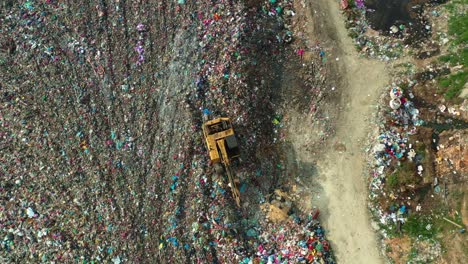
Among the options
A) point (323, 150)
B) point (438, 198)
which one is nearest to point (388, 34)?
point (323, 150)

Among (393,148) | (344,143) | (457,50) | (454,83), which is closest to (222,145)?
(344,143)

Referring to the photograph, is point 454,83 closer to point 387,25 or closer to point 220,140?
point 387,25

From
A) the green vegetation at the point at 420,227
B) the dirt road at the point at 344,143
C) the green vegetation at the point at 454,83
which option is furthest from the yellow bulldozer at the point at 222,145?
the green vegetation at the point at 454,83

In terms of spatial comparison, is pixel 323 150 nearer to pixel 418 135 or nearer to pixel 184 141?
pixel 418 135

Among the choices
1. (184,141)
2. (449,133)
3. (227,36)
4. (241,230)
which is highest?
(227,36)

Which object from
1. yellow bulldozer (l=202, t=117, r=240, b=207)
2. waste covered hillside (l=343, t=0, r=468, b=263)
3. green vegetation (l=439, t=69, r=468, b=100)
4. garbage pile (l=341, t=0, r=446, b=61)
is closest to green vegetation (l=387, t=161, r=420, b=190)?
waste covered hillside (l=343, t=0, r=468, b=263)

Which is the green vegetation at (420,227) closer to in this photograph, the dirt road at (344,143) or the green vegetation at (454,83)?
the dirt road at (344,143)

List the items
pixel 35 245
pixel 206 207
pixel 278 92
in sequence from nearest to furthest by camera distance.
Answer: pixel 35 245, pixel 206 207, pixel 278 92

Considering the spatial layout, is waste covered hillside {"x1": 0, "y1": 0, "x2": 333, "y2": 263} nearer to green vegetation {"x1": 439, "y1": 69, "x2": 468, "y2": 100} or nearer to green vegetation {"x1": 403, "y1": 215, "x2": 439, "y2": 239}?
green vegetation {"x1": 403, "y1": 215, "x2": 439, "y2": 239}
